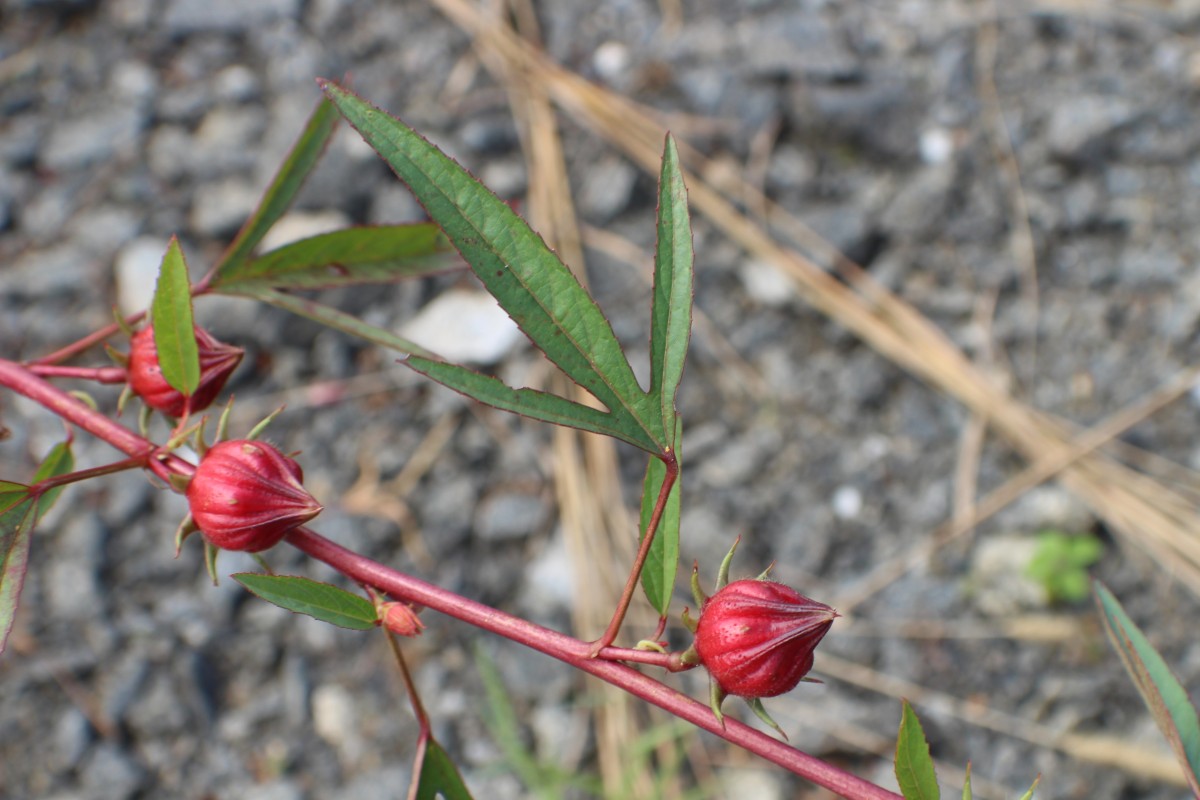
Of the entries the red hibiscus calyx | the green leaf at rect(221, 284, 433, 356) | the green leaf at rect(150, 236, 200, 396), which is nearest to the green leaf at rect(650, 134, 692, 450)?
the red hibiscus calyx

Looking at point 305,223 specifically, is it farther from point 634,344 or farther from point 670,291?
point 670,291

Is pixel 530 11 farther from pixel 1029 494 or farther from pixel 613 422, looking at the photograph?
pixel 613 422

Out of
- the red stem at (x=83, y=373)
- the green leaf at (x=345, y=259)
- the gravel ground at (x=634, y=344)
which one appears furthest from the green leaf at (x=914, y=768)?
the gravel ground at (x=634, y=344)

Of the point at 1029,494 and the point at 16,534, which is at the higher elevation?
the point at 1029,494

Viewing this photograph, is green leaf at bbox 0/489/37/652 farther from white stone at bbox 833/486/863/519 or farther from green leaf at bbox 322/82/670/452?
white stone at bbox 833/486/863/519

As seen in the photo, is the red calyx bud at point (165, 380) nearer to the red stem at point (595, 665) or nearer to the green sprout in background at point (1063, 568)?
the red stem at point (595, 665)

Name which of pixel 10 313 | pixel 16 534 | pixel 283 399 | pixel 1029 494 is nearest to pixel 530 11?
pixel 283 399

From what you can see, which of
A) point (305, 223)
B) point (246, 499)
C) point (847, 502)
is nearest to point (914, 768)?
point (246, 499)
